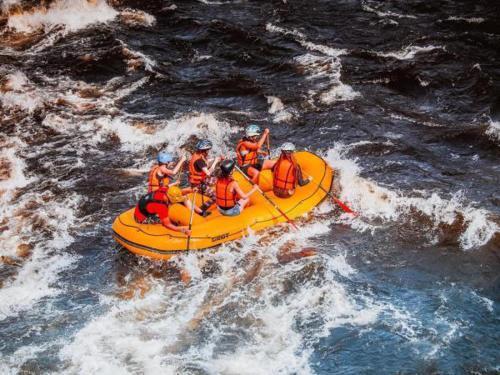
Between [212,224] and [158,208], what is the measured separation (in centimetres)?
89

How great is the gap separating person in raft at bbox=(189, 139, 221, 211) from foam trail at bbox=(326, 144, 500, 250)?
2457 millimetres

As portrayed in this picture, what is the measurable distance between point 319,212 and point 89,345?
175 inches

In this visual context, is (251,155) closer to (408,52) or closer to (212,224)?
(212,224)

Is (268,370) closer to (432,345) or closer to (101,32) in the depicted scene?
(432,345)

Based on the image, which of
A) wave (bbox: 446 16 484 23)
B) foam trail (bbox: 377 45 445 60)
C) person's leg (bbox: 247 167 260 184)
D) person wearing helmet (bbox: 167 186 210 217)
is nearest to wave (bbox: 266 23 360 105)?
foam trail (bbox: 377 45 445 60)

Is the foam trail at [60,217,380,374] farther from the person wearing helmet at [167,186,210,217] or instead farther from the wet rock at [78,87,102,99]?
the wet rock at [78,87,102,99]

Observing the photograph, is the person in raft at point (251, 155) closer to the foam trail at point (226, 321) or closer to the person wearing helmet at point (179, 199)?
the person wearing helmet at point (179, 199)

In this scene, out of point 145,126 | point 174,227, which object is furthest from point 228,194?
point 145,126

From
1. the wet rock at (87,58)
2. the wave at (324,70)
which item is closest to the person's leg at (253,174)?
the wave at (324,70)

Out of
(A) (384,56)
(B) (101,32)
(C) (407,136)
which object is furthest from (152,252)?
(B) (101,32)

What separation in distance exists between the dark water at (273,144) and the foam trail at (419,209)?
0.04 metres

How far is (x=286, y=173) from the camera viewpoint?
31.8ft

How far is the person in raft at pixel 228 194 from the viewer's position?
30.5ft

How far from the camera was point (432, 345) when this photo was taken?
24.7 feet
